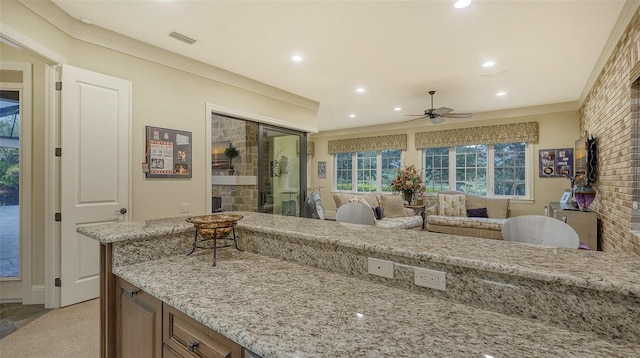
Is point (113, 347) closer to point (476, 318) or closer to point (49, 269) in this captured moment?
point (476, 318)

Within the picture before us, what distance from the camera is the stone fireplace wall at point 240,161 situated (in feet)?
16.8

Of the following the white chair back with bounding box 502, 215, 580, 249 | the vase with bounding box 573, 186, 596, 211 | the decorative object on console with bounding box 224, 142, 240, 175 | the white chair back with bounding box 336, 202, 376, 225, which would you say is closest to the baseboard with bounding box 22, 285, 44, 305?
the white chair back with bounding box 336, 202, 376, 225

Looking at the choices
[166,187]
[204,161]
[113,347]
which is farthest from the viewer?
[204,161]

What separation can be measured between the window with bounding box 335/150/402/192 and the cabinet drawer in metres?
7.06

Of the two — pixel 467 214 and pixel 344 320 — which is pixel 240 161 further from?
pixel 344 320

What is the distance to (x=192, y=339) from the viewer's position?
1022 mm

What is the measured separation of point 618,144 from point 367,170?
Answer: 5.61m

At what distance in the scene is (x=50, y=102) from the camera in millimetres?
2725

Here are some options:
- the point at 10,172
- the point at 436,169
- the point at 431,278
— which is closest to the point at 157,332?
the point at 431,278

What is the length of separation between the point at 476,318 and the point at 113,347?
160 centimetres

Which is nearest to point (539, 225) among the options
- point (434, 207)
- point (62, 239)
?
point (62, 239)

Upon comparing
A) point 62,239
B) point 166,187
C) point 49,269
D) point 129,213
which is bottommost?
point 49,269

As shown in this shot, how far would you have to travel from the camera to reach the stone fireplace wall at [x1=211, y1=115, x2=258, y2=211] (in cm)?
511

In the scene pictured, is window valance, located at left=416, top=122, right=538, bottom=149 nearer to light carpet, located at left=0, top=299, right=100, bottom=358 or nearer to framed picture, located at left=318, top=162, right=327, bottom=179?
framed picture, located at left=318, top=162, right=327, bottom=179
